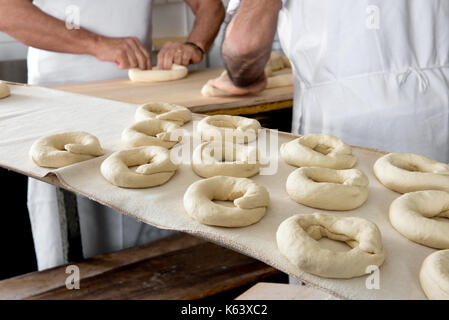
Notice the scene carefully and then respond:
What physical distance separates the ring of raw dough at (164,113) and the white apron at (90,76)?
92 cm

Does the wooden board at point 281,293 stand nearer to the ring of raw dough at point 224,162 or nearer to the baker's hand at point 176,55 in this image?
the ring of raw dough at point 224,162

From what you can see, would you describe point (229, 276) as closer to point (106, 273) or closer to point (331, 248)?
point (106, 273)

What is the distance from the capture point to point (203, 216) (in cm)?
112

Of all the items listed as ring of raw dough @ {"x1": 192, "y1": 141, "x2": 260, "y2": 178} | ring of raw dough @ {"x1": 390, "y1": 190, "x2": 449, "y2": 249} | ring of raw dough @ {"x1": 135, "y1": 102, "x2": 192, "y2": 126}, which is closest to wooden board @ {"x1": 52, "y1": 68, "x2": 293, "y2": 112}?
ring of raw dough @ {"x1": 135, "y1": 102, "x2": 192, "y2": 126}

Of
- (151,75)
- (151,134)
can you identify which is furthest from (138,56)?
(151,134)

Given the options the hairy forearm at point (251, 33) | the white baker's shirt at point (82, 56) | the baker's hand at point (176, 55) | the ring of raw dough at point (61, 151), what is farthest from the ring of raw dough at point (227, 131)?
the white baker's shirt at point (82, 56)

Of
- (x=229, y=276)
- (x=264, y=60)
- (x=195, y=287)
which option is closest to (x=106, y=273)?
(x=195, y=287)

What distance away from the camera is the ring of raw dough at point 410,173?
1262 mm

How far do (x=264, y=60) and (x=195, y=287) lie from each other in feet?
3.26

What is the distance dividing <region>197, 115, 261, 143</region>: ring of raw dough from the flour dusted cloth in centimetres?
10

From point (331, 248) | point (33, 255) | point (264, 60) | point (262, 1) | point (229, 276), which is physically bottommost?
point (33, 255)

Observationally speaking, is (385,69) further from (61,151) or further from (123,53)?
(123,53)

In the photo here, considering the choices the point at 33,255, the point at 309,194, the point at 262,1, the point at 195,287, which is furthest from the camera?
the point at 33,255

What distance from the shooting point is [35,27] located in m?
2.61
